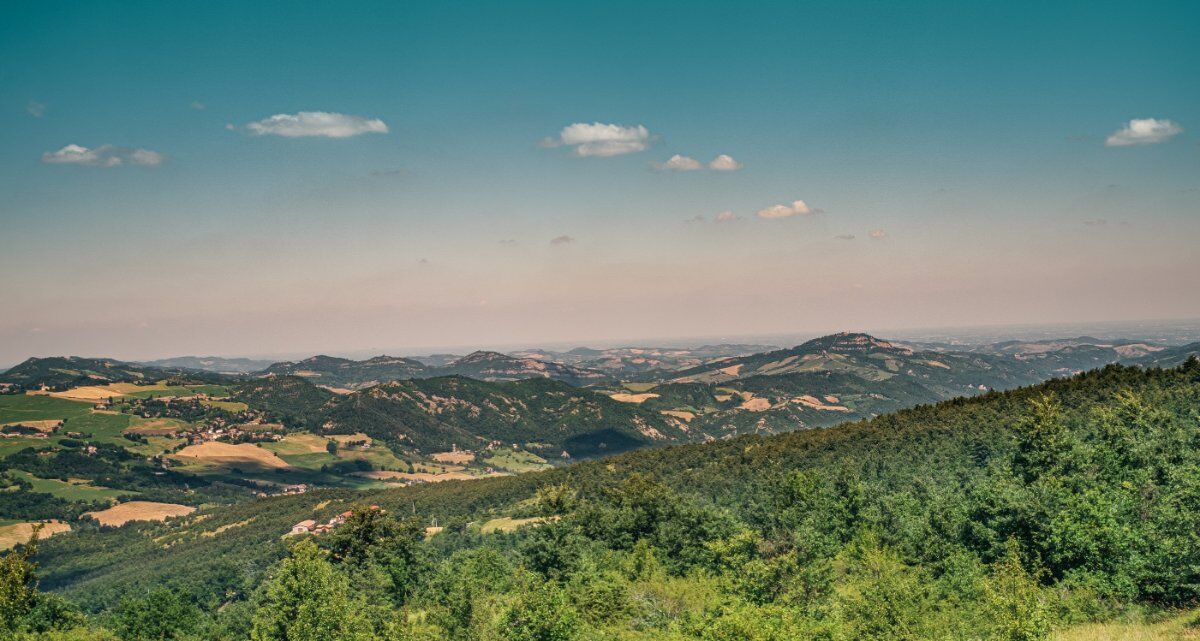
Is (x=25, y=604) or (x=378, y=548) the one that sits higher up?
(x=378, y=548)

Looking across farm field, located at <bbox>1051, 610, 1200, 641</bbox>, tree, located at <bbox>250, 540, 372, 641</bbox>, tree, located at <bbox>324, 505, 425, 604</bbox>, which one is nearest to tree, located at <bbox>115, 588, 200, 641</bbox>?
tree, located at <bbox>324, 505, 425, 604</bbox>

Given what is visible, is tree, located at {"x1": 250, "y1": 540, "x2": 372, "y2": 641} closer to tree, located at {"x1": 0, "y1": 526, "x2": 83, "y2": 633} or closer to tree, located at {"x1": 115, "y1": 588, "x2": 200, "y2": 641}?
tree, located at {"x1": 115, "y1": 588, "x2": 200, "y2": 641}

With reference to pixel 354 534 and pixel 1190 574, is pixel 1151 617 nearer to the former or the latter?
pixel 1190 574

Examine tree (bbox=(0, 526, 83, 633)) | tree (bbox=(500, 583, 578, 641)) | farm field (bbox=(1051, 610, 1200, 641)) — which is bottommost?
tree (bbox=(0, 526, 83, 633))

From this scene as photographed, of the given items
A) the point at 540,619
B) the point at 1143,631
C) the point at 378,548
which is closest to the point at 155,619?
the point at 378,548

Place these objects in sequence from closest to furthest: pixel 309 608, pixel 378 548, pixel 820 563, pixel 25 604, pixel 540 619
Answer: pixel 540 619
pixel 820 563
pixel 309 608
pixel 25 604
pixel 378 548

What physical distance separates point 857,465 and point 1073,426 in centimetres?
4126

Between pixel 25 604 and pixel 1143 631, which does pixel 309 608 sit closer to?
pixel 25 604

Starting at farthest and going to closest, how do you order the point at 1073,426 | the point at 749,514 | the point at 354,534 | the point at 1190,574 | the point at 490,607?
the point at 1073,426, the point at 749,514, the point at 354,534, the point at 490,607, the point at 1190,574

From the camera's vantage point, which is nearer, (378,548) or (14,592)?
(14,592)

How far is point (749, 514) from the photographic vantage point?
106 metres

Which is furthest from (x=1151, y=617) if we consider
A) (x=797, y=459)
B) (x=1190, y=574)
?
(x=797, y=459)

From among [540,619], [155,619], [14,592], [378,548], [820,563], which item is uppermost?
[540,619]

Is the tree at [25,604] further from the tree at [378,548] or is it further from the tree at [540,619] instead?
the tree at [540,619]
